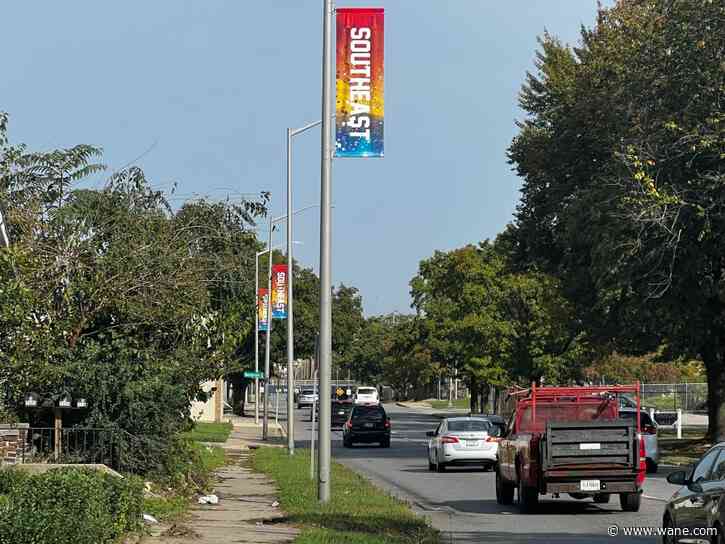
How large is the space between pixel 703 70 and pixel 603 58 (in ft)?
20.5

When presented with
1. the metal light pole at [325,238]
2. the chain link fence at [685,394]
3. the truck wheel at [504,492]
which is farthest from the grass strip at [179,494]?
the chain link fence at [685,394]

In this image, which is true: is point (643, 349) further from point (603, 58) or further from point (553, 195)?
point (603, 58)

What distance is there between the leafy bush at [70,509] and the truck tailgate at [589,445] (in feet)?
24.5

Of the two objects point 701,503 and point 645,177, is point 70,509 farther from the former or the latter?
point 645,177

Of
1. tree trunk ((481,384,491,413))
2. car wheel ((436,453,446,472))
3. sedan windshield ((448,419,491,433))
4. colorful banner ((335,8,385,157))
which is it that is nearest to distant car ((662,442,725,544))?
colorful banner ((335,8,385,157))

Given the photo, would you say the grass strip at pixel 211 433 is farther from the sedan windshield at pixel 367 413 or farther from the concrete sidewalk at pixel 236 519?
the concrete sidewalk at pixel 236 519

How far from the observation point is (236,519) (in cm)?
1925

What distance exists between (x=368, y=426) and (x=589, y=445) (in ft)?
100

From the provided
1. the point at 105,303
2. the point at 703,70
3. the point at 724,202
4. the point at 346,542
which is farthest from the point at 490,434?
the point at 346,542

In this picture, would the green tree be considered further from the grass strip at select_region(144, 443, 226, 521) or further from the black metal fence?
the black metal fence

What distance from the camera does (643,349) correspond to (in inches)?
1736

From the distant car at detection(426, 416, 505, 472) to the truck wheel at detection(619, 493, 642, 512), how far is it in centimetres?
1238

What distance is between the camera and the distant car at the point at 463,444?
34.5m

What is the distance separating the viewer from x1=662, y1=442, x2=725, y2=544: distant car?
1236cm
